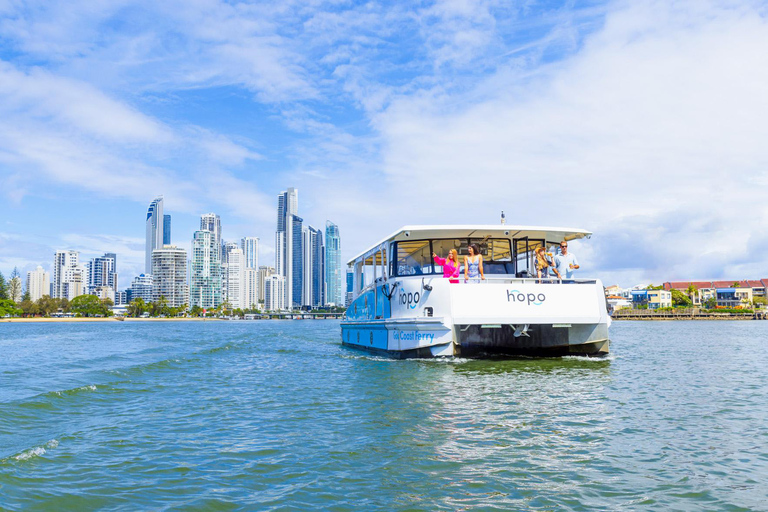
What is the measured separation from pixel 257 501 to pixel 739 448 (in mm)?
5408

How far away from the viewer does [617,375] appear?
1333 centimetres

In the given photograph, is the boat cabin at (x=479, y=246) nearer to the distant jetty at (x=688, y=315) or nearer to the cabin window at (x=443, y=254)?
the cabin window at (x=443, y=254)

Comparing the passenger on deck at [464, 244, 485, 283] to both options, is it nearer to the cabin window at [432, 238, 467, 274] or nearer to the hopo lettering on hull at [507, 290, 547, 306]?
the hopo lettering on hull at [507, 290, 547, 306]

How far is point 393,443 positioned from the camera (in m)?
6.98

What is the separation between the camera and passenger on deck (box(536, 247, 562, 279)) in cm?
1670

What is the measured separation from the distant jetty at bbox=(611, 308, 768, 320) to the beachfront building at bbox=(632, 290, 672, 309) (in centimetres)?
1792

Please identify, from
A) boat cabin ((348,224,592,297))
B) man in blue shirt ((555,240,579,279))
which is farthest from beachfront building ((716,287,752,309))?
man in blue shirt ((555,240,579,279))

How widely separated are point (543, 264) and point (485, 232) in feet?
6.40

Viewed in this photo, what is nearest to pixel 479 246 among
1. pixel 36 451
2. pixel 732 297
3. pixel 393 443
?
pixel 393 443

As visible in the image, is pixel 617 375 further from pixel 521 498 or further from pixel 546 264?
pixel 521 498

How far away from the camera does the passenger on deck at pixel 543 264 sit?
16.7 meters

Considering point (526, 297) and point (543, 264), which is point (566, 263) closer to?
point (543, 264)

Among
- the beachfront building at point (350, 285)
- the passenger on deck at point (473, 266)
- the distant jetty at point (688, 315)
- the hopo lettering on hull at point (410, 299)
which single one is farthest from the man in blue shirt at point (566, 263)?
the distant jetty at point (688, 315)

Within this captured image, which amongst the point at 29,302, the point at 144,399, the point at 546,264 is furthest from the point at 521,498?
the point at 29,302
